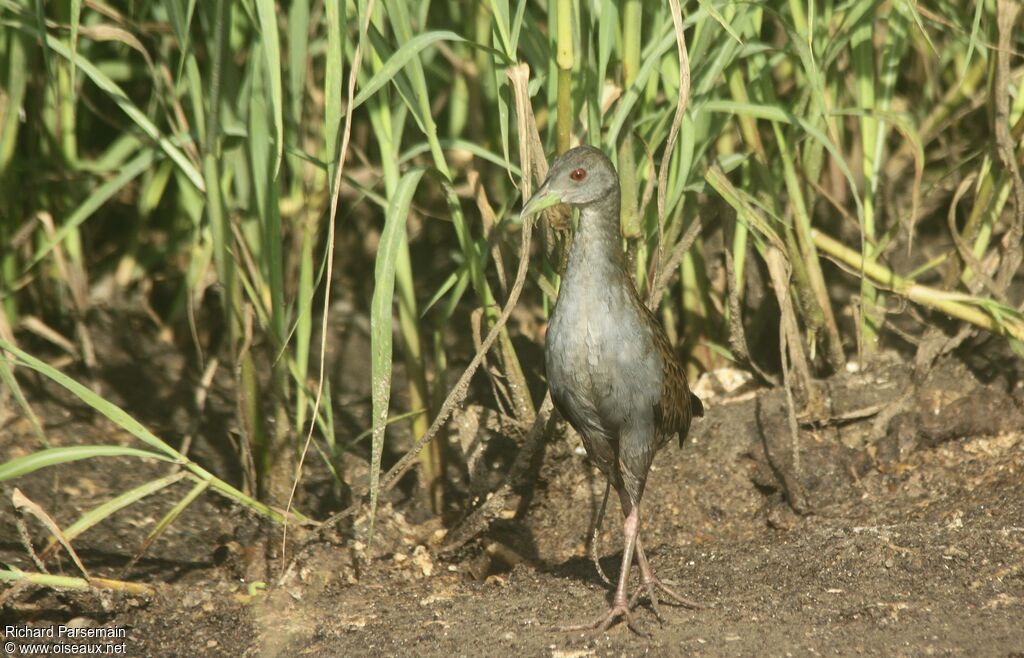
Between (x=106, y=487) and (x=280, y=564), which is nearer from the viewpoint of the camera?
(x=280, y=564)

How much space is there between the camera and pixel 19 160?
168 inches

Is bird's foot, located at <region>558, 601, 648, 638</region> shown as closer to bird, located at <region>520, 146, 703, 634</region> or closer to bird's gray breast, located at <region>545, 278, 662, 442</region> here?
bird, located at <region>520, 146, 703, 634</region>

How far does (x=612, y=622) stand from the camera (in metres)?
3.45

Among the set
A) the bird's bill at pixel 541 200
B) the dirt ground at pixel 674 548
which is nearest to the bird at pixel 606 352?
the bird's bill at pixel 541 200

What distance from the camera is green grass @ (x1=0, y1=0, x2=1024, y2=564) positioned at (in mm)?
3385

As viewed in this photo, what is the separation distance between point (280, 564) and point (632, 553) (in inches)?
46.1

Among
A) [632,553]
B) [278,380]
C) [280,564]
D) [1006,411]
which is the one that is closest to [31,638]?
[280,564]

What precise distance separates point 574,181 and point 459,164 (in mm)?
1996

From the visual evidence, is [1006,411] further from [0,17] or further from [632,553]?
[0,17]

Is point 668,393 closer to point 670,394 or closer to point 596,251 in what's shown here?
point 670,394

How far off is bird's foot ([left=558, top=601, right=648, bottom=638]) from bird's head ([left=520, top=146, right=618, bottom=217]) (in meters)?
1.20

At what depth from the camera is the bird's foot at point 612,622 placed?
3371mm

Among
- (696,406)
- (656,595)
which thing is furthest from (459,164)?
(656,595)

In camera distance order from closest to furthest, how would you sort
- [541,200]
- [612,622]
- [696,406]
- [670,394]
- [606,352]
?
[541,200] < [606,352] < [612,622] < [670,394] < [696,406]
